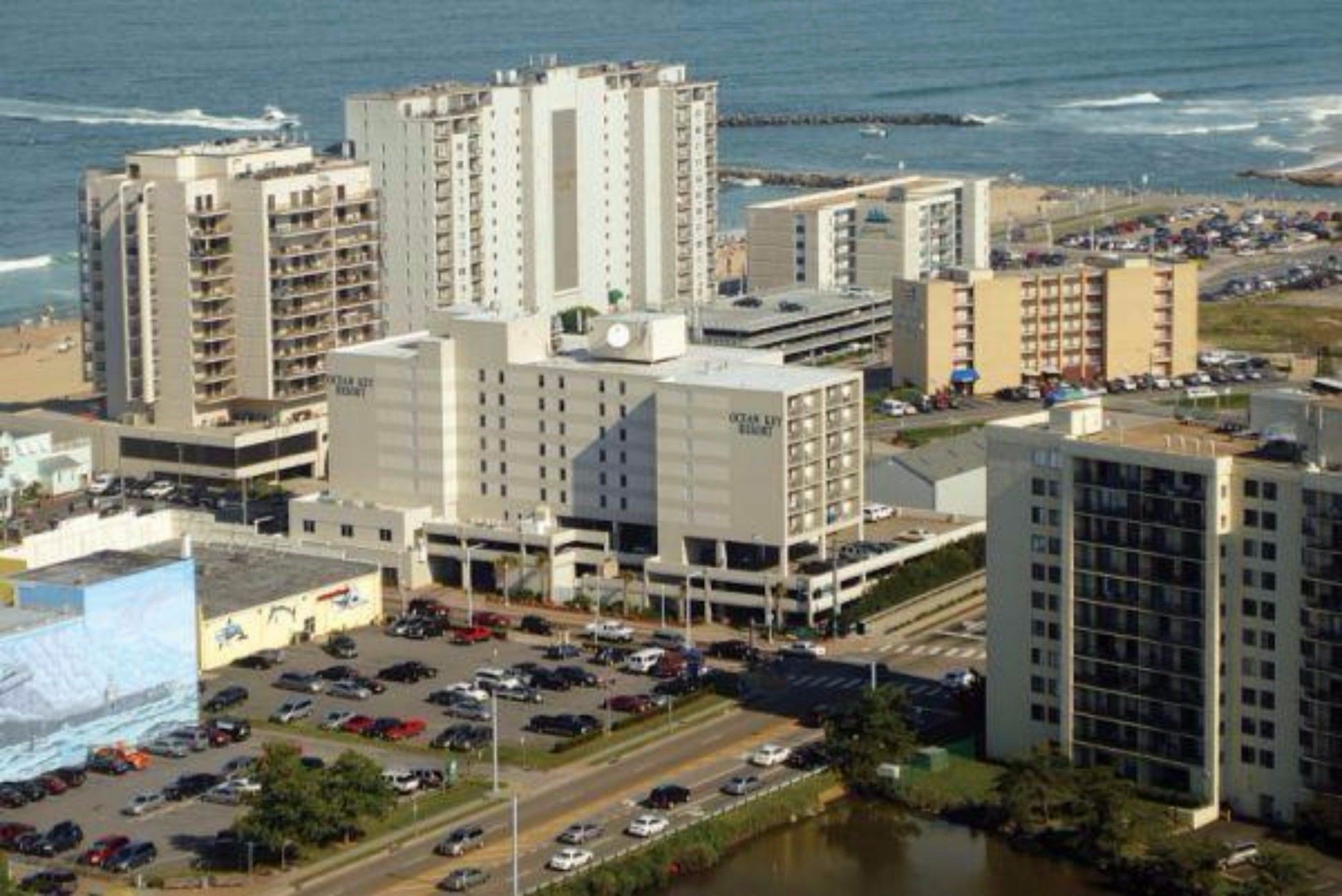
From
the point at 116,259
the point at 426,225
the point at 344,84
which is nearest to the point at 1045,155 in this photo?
the point at 344,84

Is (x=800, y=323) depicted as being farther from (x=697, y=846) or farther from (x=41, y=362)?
(x=697, y=846)

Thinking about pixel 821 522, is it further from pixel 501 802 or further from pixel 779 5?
pixel 779 5

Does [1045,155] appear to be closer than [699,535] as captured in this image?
No

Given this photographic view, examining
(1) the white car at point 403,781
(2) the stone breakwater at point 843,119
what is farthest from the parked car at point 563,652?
(2) the stone breakwater at point 843,119

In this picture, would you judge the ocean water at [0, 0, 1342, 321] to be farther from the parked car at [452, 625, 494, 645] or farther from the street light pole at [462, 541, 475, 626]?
the parked car at [452, 625, 494, 645]

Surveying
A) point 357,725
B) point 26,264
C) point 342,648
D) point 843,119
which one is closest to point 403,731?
point 357,725

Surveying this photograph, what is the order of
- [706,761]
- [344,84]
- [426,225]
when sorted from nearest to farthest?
[706,761]
[426,225]
[344,84]
